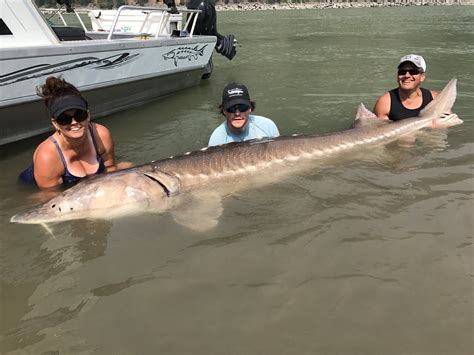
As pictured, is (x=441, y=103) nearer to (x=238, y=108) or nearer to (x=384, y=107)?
(x=384, y=107)

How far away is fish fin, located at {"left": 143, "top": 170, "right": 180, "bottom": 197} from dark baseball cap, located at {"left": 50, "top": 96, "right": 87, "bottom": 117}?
646 millimetres

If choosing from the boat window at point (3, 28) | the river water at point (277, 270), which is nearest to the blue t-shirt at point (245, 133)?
the river water at point (277, 270)

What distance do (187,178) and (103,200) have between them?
0.61 meters

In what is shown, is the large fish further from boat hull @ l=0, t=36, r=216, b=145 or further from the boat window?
the boat window

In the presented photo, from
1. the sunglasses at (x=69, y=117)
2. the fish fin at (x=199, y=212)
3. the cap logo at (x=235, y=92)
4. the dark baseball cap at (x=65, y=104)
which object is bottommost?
the fish fin at (x=199, y=212)

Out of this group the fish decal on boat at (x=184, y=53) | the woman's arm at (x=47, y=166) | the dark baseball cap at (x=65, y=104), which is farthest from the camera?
the fish decal on boat at (x=184, y=53)

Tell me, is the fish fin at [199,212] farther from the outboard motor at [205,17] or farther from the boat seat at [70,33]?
the outboard motor at [205,17]

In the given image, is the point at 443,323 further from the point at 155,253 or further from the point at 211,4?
the point at 211,4

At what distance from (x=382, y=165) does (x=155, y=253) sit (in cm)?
212

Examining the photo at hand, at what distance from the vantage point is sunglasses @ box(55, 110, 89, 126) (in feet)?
9.18

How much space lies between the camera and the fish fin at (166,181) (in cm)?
309

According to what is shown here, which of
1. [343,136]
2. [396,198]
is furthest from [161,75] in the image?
[396,198]

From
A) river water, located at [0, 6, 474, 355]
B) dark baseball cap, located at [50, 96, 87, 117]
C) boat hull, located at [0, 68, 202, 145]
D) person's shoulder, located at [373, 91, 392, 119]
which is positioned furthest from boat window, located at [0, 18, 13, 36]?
person's shoulder, located at [373, 91, 392, 119]

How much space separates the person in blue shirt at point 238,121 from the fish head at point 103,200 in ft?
2.75
